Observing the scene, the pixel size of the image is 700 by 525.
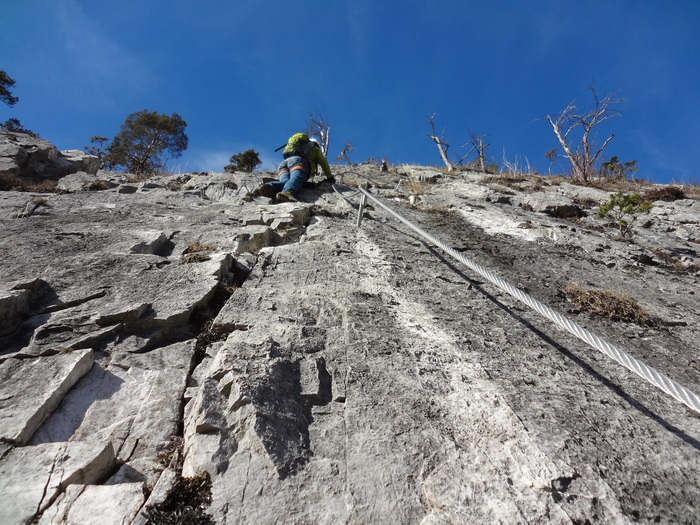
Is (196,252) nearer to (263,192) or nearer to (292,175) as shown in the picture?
(263,192)

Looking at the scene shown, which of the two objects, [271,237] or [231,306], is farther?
[271,237]

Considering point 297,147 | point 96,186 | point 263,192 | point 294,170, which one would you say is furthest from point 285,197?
point 96,186

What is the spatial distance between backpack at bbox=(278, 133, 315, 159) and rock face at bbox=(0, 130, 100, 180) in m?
6.47

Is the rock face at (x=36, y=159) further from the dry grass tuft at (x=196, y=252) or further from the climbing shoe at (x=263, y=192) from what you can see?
the dry grass tuft at (x=196, y=252)

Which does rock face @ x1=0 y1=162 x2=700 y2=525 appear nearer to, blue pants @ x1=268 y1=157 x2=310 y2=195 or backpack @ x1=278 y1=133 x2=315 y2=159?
blue pants @ x1=268 y1=157 x2=310 y2=195

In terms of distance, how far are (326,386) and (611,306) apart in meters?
3.50

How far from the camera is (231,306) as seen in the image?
3498 millimetres

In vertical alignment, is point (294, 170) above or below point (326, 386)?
above

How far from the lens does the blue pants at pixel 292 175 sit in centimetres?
829

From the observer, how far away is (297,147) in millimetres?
9469

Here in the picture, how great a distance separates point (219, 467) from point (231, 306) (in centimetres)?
171

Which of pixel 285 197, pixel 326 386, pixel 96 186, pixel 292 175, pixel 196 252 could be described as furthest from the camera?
pixel 292 175

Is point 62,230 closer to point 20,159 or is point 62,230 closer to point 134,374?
point 134,374

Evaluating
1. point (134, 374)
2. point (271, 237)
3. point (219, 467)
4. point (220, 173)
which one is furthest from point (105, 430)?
point (220, 173)
